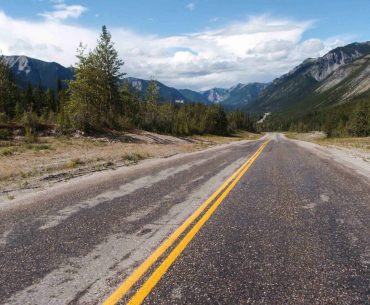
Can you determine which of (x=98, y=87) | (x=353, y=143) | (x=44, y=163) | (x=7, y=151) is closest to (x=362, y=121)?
(x=353, y=143)

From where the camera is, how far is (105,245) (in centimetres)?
568

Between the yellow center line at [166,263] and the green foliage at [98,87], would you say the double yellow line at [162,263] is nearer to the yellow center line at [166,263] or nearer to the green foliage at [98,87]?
the yellow center line at [166,263]

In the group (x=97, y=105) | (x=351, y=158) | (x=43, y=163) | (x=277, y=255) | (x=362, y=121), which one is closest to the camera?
(x=277, y=255)

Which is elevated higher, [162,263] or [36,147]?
[162,263]

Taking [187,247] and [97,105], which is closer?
[187,247]

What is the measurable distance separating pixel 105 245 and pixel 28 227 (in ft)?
6.54

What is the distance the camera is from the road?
4152 millimetres

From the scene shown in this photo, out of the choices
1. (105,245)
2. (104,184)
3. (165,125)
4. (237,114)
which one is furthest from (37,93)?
(237,114)

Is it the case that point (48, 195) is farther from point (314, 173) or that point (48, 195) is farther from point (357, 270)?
point (314, 173)

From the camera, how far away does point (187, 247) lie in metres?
5.56

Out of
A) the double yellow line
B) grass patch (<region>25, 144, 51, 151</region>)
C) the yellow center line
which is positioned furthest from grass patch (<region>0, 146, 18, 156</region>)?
the yellow center line

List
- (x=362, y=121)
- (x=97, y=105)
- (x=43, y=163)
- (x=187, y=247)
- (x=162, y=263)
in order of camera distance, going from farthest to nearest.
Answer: (x=362, y=121) → (x=97, y=105) → (x=43, y=163) → (x=187, y=247) → (x=162, y=263)

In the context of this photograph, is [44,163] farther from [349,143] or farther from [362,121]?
[362,121]

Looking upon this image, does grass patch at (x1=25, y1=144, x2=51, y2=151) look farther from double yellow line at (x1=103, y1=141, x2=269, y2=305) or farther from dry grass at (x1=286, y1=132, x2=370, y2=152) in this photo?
dry grass at (x1=286, y1=132, x2=370, y2=152)
